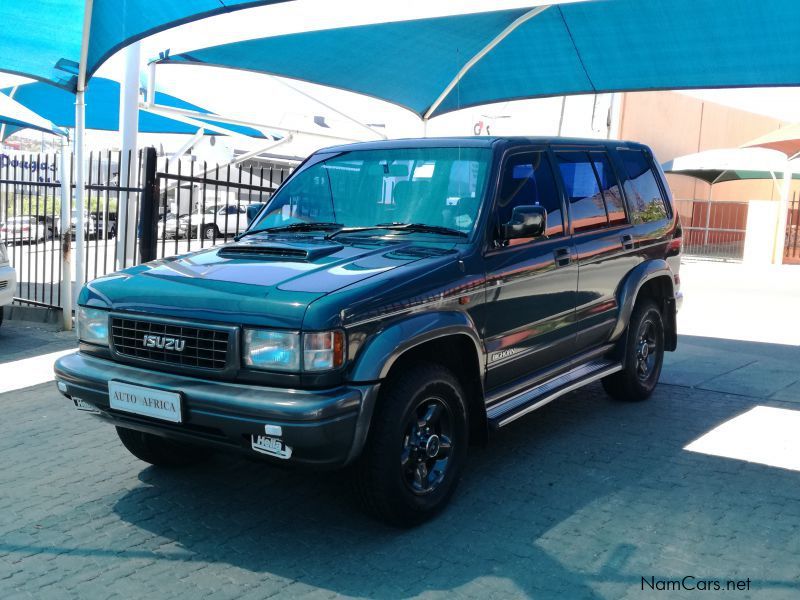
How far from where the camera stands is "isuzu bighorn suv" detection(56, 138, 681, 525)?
12.2 feet

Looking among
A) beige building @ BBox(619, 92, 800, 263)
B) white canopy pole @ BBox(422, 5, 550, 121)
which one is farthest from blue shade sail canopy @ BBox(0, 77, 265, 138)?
beige building @ BBox(619, 92, 800, 263)

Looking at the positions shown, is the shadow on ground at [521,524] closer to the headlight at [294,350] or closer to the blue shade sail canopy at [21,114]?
the headlight at [294,350]

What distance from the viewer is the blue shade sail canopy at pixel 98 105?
16.0 metres

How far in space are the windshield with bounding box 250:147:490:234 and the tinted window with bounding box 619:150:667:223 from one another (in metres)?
1.90

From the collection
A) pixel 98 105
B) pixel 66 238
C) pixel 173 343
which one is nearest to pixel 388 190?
pixel 173 343

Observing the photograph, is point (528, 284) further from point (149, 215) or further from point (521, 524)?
point (149, 215)

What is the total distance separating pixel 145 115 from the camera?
17203 mm

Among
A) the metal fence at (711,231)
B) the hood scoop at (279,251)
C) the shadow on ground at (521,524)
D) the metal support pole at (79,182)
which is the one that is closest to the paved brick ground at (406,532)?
the shadow on ground at (521,524)

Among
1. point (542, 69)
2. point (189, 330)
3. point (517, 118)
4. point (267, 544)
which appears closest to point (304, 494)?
point (267, 544)

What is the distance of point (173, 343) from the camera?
157 inches

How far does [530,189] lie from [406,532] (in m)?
2.26

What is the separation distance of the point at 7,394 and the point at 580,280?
4.77 m

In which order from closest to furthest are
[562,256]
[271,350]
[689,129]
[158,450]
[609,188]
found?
[271,350], [158,450], [562,256], [609,188], [689,129]

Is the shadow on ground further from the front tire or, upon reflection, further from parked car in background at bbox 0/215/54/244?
parked car in background at bbox 0/215/54/244
